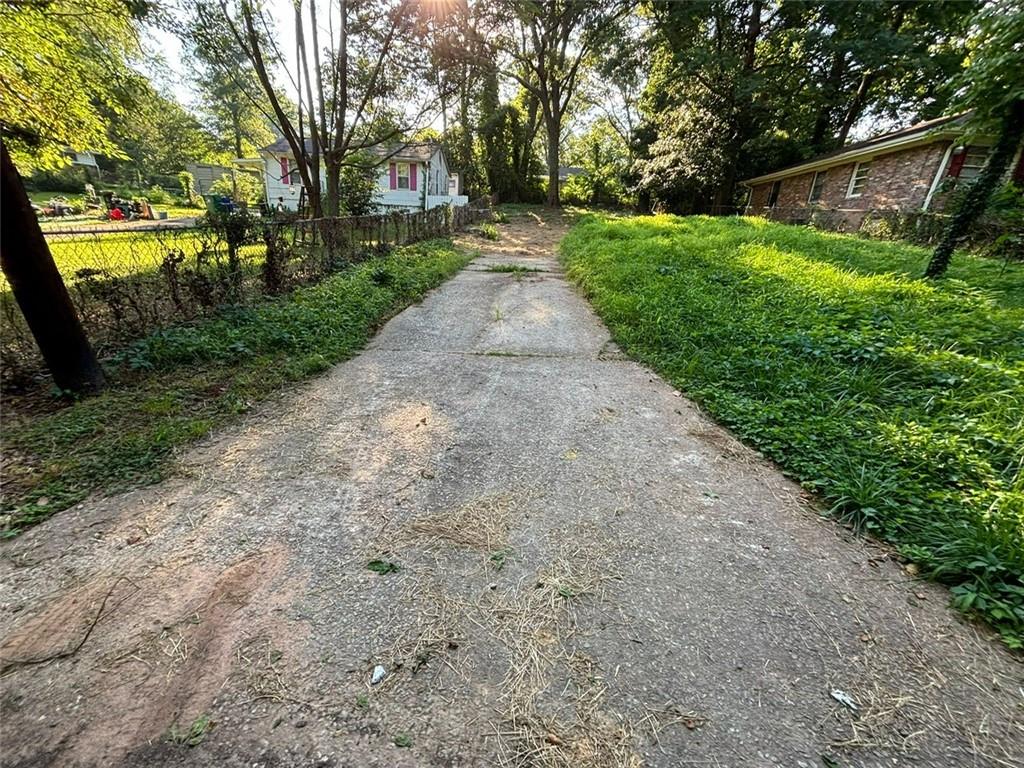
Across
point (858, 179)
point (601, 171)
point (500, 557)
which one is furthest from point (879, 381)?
point (601, 171)

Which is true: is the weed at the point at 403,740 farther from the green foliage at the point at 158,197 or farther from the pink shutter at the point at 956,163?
the green foliage at the point at 158,197

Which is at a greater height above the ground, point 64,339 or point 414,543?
point 64,339

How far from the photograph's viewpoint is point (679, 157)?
19016mm

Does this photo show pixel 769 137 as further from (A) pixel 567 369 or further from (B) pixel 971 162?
(A) pixel 567 369

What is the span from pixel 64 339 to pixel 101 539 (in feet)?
6.11

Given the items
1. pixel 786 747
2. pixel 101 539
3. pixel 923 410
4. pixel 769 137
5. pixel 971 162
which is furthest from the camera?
pixel 769 137

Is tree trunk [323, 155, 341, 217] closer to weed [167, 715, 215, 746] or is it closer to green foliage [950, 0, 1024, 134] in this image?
green foliage [950, 0, 1024, 134]

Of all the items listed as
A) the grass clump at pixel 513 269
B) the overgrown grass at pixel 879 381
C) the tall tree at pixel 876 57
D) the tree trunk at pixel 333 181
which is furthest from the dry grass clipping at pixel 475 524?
the tall tree at pixel 876 57

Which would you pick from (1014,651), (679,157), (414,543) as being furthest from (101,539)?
(679,157)

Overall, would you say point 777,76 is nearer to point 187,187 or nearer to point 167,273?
point 167,273

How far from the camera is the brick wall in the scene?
12.1 meters

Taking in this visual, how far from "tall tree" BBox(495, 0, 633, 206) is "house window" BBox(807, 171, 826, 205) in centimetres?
1123

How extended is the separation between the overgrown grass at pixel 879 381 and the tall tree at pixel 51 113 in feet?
15.6

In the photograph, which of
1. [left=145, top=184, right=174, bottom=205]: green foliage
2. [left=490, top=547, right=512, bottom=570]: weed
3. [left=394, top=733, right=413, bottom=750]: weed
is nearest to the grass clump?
[left=490, top=547, right=512, bottom=570]: weed
